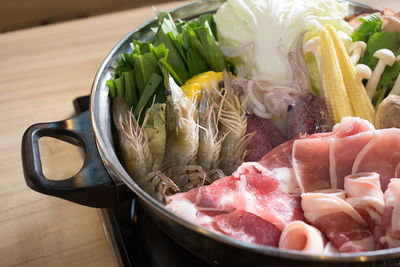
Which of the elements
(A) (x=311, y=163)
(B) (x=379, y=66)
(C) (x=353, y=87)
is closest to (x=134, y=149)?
(A) (x=311, y=163)

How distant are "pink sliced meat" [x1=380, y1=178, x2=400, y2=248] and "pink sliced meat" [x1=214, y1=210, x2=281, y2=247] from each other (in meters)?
0.23

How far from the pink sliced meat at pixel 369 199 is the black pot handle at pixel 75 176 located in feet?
1.91

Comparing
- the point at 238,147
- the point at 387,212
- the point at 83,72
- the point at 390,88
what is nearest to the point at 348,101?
the point at 390,88

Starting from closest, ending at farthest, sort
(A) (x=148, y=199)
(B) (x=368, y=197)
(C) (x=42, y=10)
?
1. (A) (x=148, y=199)
2. (B) (x=368, y=197)
3. (C) (x=42, y=10)

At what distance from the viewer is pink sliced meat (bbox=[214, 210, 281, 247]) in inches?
33.5

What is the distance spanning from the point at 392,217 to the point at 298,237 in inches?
8.4

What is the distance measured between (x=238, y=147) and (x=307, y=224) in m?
0.42

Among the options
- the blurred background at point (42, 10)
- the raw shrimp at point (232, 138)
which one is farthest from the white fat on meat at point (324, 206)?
the blurred background at point (42, 10)

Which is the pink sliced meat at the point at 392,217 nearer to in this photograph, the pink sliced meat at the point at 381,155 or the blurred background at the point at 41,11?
the pink sliced meat at the point at 381,155

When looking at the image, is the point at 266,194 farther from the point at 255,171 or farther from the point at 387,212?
the point at 387,212

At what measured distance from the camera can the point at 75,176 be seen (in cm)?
90

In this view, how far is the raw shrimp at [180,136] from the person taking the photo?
3.72 ft

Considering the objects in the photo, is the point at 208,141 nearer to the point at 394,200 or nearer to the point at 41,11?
the point at 394,200

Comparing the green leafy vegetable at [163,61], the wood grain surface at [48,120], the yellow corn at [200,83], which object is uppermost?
the green leafy vegetable at [163,61]
